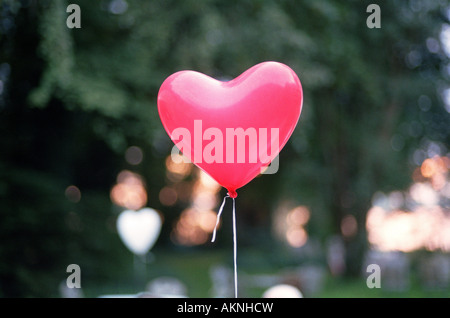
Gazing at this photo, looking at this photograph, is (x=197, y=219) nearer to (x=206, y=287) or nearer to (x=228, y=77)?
(x=206, y=287)

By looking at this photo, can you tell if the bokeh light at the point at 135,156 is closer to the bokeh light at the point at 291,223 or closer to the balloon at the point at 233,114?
the bokeh light at the point at 291,223

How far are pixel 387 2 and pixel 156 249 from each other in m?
15.2

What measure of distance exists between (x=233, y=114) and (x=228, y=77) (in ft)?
14.8

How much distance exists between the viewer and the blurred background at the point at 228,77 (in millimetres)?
6172

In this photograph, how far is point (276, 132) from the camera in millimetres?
2896

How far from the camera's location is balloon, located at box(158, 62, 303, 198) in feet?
9.22

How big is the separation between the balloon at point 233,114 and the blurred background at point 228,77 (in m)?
1.97

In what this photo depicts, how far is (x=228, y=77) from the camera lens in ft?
23.6

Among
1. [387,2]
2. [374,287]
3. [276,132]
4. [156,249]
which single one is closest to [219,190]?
[156,249]

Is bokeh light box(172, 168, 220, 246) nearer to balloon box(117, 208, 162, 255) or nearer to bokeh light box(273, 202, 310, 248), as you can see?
bokeh light box(273, 202, 310, 248)

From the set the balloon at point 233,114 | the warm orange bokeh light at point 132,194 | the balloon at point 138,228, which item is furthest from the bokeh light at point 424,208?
the warm orange bokeh light at point 132,194

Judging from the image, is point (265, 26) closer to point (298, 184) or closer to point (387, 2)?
point (387, 2)

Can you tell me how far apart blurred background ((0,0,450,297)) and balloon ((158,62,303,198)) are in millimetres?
1972

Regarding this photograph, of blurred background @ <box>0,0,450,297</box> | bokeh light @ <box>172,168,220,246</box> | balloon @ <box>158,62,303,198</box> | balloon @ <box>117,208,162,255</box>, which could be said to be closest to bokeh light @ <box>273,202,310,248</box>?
bokeh light @ <box>172,168,220,246</box>
